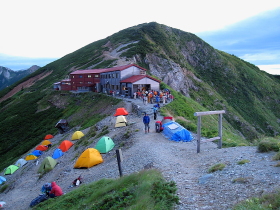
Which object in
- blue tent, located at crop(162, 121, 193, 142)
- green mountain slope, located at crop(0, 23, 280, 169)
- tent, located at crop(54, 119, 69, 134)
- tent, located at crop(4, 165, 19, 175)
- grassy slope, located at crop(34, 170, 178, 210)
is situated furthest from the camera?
green mountain slope, located at crop(0, 23, 280, 169)

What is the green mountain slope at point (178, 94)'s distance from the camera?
4119 cm

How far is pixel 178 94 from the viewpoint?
40781 mm

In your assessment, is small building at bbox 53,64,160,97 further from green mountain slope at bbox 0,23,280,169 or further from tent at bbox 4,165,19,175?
tent at bbox 4,165,19,175

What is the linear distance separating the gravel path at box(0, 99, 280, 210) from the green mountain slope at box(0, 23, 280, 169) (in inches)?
501

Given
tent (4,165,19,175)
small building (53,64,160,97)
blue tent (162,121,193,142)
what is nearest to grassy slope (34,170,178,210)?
blue tent (162,121,193,142)

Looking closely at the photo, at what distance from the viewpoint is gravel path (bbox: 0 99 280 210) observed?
22.0 ft

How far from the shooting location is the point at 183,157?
12352 mm

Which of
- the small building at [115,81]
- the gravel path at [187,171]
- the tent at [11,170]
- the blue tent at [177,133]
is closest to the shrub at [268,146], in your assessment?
the gravel path at [187,171]

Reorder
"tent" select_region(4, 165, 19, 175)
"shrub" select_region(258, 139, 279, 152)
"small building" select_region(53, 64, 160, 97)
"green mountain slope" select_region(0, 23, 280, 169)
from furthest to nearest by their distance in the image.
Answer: "green mountain slope" select_region(0, 23, 280, 169) < "small building" select_region(53, 64, 160, 97) < "tent" select_region(4, 165, 19, 175) < "shrub" select_region(258, 139, 279, 152)

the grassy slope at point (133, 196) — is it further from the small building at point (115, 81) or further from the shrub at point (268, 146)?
the small building at point (115, 81)

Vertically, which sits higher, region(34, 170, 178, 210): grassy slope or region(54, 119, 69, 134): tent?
region(34, 170, 178, 210): grassy slope

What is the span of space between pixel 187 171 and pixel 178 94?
31.8 metres

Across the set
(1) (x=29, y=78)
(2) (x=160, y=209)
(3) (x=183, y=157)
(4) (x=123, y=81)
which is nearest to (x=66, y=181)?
(3) (x=183, y=157)

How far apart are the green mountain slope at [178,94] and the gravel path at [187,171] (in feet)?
41.7
